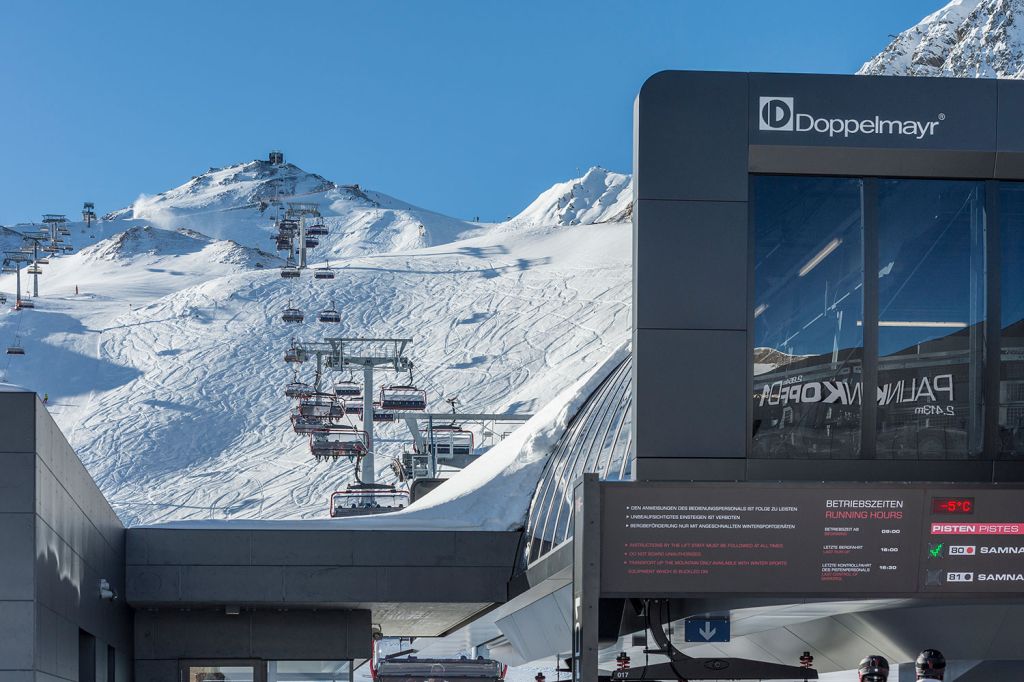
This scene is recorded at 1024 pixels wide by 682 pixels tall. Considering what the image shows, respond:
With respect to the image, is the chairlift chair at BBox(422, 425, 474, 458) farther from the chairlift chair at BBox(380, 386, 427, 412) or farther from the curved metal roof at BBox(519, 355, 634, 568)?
the curved metal roof at BBox(519, 355, 634, 568)

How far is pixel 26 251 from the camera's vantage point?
124 meters

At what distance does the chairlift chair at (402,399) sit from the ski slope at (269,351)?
5.77 m

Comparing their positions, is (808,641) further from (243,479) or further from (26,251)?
(26,251)

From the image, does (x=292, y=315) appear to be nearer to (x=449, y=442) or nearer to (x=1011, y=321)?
(x=449, y=442)

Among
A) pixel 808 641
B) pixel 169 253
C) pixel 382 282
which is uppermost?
pixel 169 253

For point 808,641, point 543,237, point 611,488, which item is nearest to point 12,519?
point 611,488

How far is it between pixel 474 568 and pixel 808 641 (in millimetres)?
4848

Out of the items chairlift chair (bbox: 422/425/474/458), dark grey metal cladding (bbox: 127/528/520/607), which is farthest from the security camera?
chairlift chair (bbox: 422/425/474/458)

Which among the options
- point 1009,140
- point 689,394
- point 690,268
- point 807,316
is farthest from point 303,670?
point 1009,140

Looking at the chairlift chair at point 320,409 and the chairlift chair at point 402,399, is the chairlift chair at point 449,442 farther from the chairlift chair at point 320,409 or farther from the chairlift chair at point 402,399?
the chairlift chair at point 320,409

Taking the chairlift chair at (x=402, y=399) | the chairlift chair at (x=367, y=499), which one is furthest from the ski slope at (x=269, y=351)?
the chairlift chair at (x=367, y=499)

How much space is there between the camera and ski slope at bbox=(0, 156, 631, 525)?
2672 inches

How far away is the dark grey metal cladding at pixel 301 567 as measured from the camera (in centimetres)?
1725

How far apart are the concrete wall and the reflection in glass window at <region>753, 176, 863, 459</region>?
193 inches
